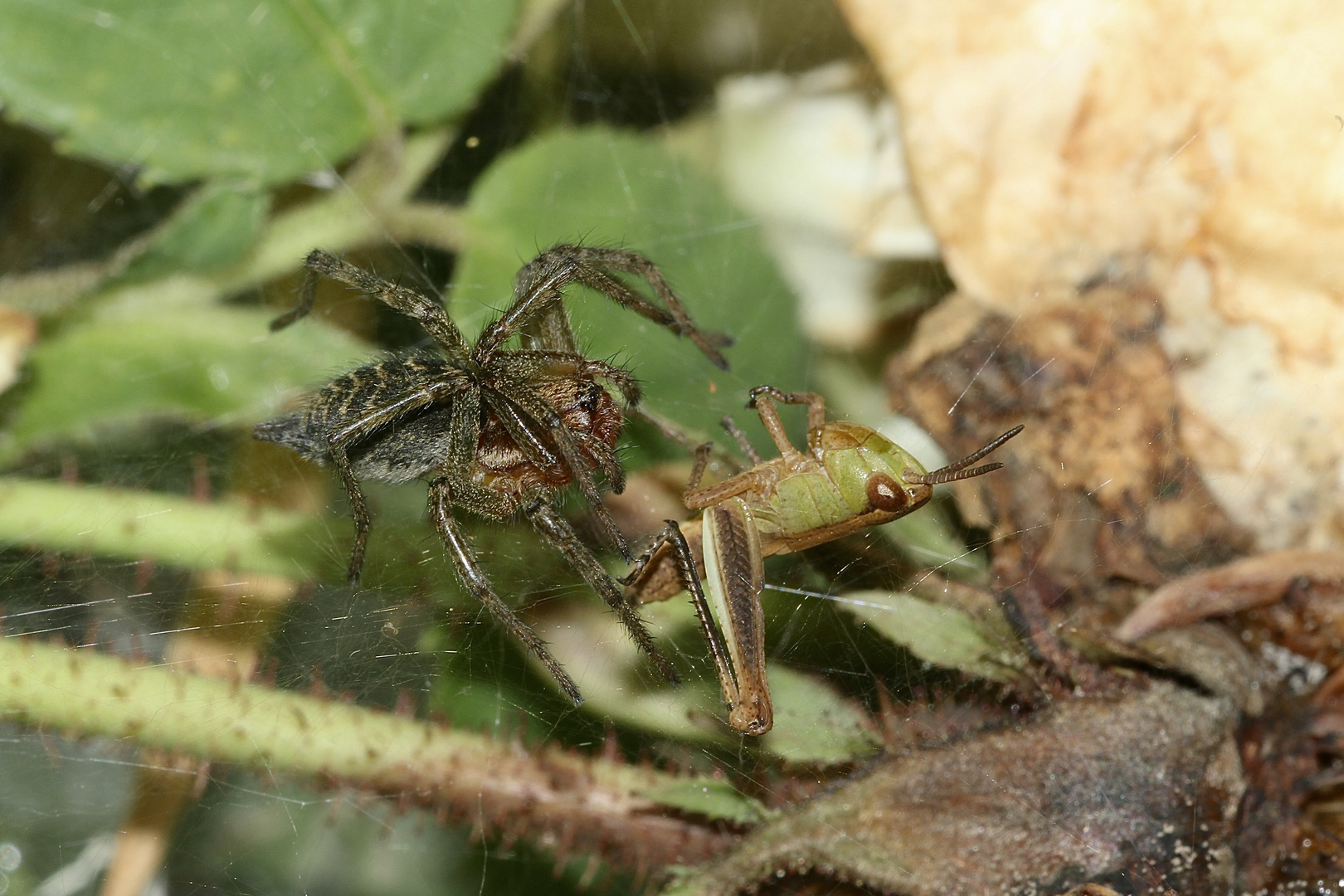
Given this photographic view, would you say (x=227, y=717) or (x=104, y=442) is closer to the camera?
(x=227, y=717)

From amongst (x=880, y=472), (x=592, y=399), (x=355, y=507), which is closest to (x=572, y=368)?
(x=592, y=399)

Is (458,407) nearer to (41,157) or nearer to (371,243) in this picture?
(371,243)

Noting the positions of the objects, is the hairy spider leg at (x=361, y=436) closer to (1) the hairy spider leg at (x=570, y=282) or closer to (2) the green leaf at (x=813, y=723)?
(1) the hairy spider leg at (x=570, y=282)

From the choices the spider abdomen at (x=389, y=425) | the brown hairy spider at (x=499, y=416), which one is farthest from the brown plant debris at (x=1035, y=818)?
the spider abdomen at (x=389, y=425)

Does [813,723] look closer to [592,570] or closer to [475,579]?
[592,570]

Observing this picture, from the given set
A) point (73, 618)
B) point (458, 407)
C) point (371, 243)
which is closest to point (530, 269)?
point (458, 407)

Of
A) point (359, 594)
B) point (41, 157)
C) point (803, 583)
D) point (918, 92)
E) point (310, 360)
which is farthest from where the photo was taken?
point (41, 157)
